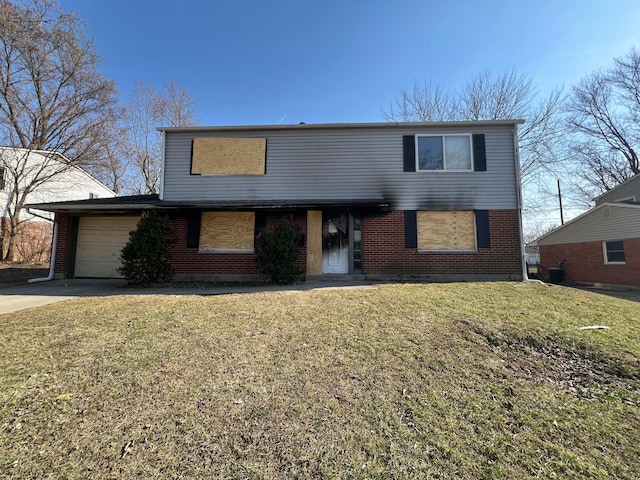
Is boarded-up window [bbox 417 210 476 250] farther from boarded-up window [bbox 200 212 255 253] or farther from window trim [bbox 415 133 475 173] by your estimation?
boarded-up window [bbox 200 212 255 253]

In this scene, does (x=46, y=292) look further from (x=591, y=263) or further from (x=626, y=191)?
(x=626, y=191)

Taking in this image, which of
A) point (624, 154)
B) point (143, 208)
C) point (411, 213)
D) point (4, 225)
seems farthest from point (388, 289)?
point (624, 154)

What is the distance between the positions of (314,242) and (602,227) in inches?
644

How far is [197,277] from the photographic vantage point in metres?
10.2

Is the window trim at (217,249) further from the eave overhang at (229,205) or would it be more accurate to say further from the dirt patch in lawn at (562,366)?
the dirt patch in lawn at (562,366)

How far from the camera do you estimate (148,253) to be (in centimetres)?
906

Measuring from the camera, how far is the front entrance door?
10.4m

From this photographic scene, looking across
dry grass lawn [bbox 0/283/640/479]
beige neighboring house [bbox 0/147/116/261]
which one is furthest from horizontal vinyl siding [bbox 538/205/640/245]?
beige neighboring house [bbox 0/147/116/261]

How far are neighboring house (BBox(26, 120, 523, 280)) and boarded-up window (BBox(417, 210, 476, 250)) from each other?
34 millimetres

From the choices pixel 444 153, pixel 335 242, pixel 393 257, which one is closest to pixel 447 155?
pixel 444 153

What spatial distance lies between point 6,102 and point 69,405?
21729 mm

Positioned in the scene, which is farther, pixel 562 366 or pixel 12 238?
pixel 12 238

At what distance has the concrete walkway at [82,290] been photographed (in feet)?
22.4

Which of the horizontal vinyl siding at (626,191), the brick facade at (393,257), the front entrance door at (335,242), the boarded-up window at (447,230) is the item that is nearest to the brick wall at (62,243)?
the brick facade at (393,257)
